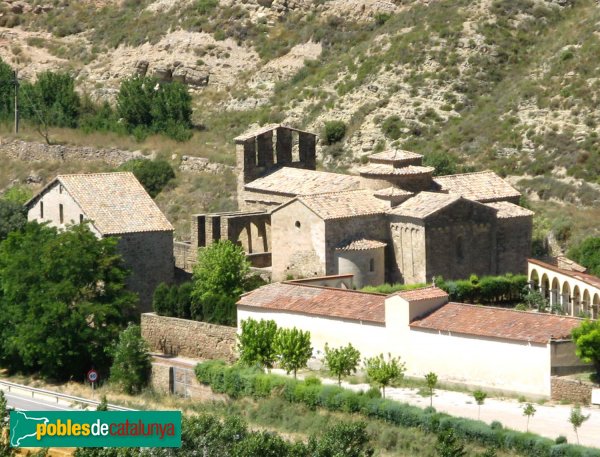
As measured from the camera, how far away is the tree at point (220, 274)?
61.7 m

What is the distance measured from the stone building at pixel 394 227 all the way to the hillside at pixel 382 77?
5292 mm

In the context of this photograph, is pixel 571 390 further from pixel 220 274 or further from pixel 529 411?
pixel 220 274

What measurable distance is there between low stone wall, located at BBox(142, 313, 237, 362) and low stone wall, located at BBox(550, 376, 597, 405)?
12.1m

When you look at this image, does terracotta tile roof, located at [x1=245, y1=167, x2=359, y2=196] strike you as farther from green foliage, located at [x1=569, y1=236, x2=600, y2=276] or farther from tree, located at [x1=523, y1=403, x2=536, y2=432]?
tree, located at [x1=523, y1=403, x2=536, y2=432]

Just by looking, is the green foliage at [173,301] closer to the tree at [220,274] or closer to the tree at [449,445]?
the tree at [220,274]

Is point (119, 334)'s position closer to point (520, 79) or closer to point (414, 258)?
point (414, 258)

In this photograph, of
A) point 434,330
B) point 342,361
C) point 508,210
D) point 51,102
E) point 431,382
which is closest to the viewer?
point 431,382

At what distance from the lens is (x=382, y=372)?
52.0 m

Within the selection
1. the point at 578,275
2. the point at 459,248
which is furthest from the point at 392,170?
the point at 578,275

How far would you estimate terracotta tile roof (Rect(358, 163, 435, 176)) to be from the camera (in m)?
64.1

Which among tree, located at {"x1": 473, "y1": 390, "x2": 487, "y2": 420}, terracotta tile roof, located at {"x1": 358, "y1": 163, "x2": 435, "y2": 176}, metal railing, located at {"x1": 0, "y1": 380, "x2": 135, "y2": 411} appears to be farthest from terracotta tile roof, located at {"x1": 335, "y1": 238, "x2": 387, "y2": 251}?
tree, located at {"x1": 473, "y1": 390, "x2": 487, "y2": 420}

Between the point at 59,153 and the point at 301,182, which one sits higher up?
the point at 59,153

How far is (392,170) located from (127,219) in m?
9.83

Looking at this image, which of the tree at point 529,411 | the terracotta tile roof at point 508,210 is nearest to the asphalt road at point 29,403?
the tree at point 529,411
